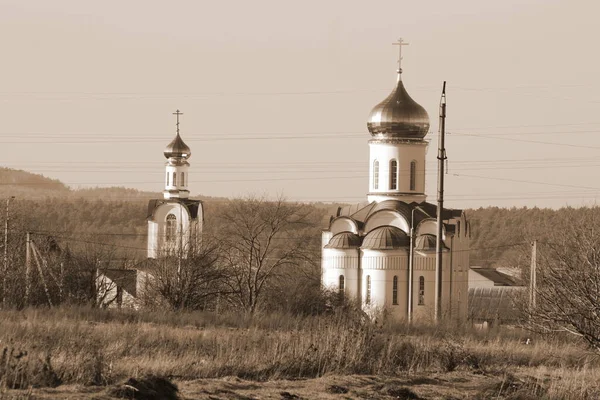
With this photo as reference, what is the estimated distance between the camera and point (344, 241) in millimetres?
46094

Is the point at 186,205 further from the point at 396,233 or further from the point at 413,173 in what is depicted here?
the point at 396,233

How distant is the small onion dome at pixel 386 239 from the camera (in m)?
44.7

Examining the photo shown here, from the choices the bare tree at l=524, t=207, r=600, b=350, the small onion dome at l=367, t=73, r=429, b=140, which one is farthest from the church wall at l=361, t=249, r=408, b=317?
the bare tree at l=524, t=207, r=600, b=350

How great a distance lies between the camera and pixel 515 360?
16.0 metres

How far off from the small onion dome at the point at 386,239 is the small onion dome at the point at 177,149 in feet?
56.4

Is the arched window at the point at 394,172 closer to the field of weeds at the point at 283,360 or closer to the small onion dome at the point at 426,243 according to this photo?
the small onion dome at the point at 426,243

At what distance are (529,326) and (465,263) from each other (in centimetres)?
3085

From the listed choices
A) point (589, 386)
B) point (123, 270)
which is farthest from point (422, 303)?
point (589, 386)

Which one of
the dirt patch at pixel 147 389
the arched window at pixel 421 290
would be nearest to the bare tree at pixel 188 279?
the arched window at pixel 421 290

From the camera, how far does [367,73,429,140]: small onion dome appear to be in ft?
156

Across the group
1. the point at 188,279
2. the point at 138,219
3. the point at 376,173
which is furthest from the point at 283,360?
the point at 138,219

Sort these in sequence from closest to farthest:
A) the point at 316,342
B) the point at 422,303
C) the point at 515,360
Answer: the point at 316,342 < the point at 515,360 < the point at 422,303

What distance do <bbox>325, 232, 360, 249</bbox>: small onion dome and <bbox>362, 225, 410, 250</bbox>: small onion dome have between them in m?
0.70

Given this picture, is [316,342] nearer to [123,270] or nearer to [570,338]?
[570,338]
